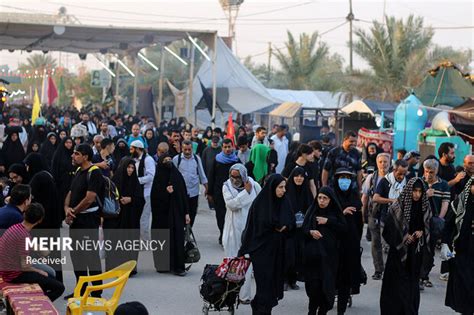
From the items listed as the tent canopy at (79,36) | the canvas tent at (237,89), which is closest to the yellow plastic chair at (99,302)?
the tent canopy at (79,36)

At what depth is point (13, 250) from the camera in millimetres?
8047

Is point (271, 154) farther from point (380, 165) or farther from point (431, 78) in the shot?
point (431, 78)

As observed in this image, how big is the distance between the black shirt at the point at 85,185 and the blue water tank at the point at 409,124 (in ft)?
44.1

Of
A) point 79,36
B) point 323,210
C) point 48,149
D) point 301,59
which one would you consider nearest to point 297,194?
point 323,210

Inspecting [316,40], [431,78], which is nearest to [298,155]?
[431,78]

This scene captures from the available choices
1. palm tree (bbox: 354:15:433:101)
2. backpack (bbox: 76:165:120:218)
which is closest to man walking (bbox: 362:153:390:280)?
backpack (bbox: 76:165:120:218)

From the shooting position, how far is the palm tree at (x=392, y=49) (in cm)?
3697

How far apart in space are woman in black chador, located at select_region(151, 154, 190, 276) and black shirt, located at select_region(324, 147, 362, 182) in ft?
8.57

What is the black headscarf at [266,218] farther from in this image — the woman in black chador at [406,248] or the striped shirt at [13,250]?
the striped shirt at [13,250]

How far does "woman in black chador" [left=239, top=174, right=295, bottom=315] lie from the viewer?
8.91 metres

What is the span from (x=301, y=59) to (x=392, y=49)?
16135 mm

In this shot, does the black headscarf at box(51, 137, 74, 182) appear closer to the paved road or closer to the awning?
the paved road

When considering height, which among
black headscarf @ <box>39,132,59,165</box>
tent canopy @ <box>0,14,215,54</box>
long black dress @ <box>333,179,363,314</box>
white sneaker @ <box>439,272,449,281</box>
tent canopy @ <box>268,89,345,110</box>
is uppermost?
tent canopy @ <box>0,14,215,54</box>

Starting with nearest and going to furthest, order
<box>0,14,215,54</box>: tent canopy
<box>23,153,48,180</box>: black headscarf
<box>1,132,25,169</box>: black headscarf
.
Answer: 1. <box>23,153,48,180</box>: black headscarf
2. <box>1,132,25,169</box>: black headscarf
3. <box>0,14,215,54</box>: tent canopy
